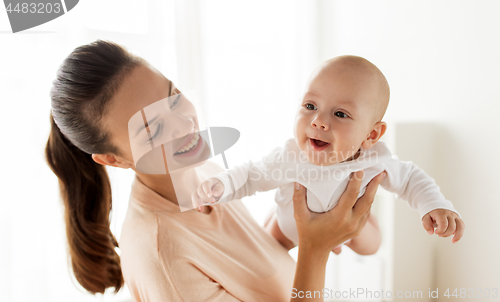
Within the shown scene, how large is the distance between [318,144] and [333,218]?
220 mm

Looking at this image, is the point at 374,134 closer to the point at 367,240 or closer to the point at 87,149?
the point at 367,240

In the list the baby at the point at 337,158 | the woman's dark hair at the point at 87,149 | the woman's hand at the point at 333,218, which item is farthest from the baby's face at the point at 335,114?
the woman's dark hair at the point at 87,149

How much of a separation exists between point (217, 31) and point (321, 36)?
729 mm

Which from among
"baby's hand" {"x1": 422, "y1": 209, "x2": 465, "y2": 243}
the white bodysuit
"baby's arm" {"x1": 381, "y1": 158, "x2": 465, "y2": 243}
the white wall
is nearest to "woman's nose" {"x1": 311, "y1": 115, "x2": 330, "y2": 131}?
the white bodysuit

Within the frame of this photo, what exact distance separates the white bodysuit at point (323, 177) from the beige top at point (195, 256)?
0.12 m

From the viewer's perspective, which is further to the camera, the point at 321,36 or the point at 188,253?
the point at 321,36

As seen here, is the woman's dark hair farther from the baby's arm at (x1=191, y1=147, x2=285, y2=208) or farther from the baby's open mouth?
the baby's open mouth

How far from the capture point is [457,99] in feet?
3.90

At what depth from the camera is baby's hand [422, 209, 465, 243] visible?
2.67ft

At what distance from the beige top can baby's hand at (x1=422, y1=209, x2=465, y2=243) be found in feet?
1.44

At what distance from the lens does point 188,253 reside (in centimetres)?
80

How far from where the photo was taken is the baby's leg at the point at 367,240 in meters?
1.12

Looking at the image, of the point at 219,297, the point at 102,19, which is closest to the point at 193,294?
the point at 219,297

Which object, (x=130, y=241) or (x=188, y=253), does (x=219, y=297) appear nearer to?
(x=188, y=253)
